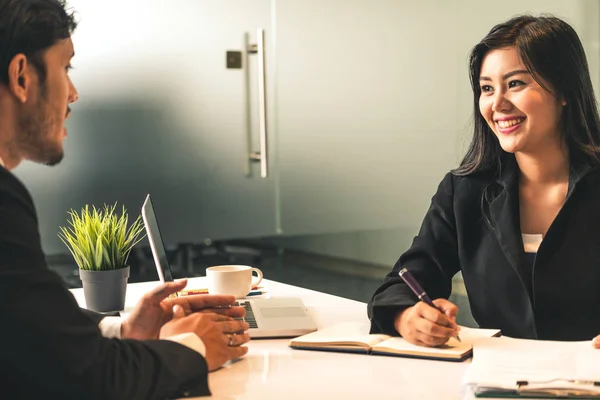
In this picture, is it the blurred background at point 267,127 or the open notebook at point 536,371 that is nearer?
the open notebook at point 536,371

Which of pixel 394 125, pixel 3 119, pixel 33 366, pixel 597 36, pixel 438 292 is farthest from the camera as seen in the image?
pixel 394 125

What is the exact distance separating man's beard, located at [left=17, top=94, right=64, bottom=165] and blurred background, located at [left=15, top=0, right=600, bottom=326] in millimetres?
2796

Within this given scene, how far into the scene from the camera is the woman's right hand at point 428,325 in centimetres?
161

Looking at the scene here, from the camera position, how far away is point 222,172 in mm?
4520

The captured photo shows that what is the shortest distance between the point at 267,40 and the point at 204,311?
3.02 m

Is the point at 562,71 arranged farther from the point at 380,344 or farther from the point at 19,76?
the point at 19,76

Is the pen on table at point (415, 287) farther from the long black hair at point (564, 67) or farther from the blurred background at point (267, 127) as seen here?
the blurred background at point (267, 127)

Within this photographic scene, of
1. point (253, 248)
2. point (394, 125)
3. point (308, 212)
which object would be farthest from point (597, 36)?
point (253, 248)

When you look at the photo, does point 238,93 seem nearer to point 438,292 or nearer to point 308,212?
point 308,212

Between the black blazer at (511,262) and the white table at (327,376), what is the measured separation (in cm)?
25

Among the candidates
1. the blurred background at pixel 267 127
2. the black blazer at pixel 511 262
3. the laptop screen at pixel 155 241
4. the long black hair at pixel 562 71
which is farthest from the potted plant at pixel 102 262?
the blurred background at pixel 267 127

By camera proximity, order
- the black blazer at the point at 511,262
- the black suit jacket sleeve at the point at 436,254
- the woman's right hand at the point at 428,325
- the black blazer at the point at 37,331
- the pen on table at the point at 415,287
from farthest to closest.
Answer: the black suit jacket sleeve at the point at 436,254 → the black blazer at the point at 511,262 → the pen on table at the point at 415,287 → the woman's right hand at the point at 428,325 → the black blazer at the point at 37,331

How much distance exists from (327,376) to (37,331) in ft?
1.79

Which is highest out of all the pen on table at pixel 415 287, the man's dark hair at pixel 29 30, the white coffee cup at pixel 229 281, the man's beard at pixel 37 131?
the man's dark hair at pixel 29 30
